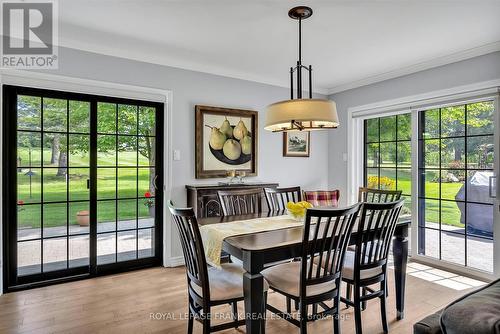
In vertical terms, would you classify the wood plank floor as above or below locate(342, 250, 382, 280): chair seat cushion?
below

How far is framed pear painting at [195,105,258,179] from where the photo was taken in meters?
3.79

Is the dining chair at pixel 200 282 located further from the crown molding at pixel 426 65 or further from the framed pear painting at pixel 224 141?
the crown molding at pixel 426 65

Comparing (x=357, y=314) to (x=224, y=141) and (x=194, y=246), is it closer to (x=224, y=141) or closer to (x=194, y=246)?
(x=194, y=246)

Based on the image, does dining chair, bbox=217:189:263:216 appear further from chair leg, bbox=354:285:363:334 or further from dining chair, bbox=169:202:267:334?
chair leg, bbox=354:285:363:334

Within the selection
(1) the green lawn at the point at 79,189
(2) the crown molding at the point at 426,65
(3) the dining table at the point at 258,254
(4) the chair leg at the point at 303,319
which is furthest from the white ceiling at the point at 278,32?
(4) the chair leg at the point at 303,319

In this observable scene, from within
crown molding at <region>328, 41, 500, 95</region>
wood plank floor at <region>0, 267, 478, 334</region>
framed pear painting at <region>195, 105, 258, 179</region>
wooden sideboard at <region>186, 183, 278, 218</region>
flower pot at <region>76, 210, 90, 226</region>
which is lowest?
wood plank floor at <region>0, 267, 478, 334</region>

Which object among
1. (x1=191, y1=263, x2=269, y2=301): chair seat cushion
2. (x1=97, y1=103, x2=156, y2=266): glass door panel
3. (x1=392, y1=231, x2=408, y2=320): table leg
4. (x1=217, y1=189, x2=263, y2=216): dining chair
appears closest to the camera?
(x1=191, y1=263, x2=269, y2=301): chair seat cushion

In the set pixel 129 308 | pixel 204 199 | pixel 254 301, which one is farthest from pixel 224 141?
pixel 254 301

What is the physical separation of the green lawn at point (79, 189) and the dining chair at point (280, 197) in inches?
59.1

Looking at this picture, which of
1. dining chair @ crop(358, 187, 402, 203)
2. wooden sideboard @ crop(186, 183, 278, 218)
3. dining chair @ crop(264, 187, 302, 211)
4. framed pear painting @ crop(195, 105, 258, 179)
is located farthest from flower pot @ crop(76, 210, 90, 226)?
dining chair @ crop(358, 187, 402, 203)

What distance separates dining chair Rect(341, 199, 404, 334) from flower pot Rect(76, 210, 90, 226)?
2.67 metres

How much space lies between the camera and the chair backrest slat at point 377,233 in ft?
6.55

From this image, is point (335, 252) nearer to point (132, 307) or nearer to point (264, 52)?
point (132, 307)

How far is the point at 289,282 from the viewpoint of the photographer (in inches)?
77.8
